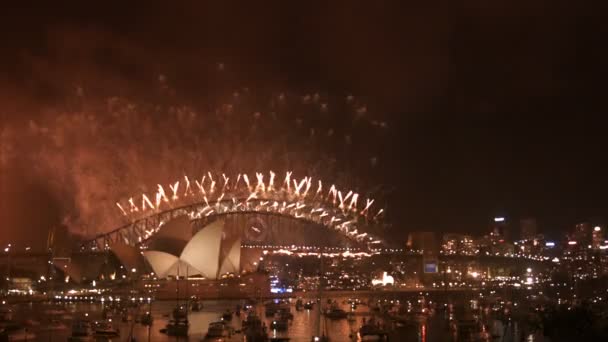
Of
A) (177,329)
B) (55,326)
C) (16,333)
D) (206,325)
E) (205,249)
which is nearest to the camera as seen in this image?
(16,333)

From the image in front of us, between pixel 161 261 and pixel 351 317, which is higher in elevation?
pixel 161 261

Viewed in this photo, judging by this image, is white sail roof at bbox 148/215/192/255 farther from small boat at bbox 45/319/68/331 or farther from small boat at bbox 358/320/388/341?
small boat at bbox 358/320/388/341

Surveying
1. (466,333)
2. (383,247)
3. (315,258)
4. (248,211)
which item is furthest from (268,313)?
(383,247)

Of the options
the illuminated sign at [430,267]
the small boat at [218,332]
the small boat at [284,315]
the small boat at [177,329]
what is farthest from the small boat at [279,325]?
the illuminated sign at [430,267]

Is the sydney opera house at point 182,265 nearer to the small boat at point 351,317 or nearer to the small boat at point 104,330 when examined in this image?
the small boat at point 351,317

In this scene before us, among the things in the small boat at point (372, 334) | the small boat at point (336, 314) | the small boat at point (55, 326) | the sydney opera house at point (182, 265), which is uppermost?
the sydney opera house at point (182, 265)

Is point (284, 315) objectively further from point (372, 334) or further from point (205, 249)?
point (205, 249)

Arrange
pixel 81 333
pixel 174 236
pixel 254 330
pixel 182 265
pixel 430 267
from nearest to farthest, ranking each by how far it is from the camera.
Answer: pixel 81 333 → pixel 254 330 → pixel 174 236 → pixel 182 265 → pixel 430 267

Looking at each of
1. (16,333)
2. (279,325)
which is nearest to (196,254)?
(279,325)

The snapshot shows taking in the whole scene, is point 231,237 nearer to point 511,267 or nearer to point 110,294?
point 110,294
